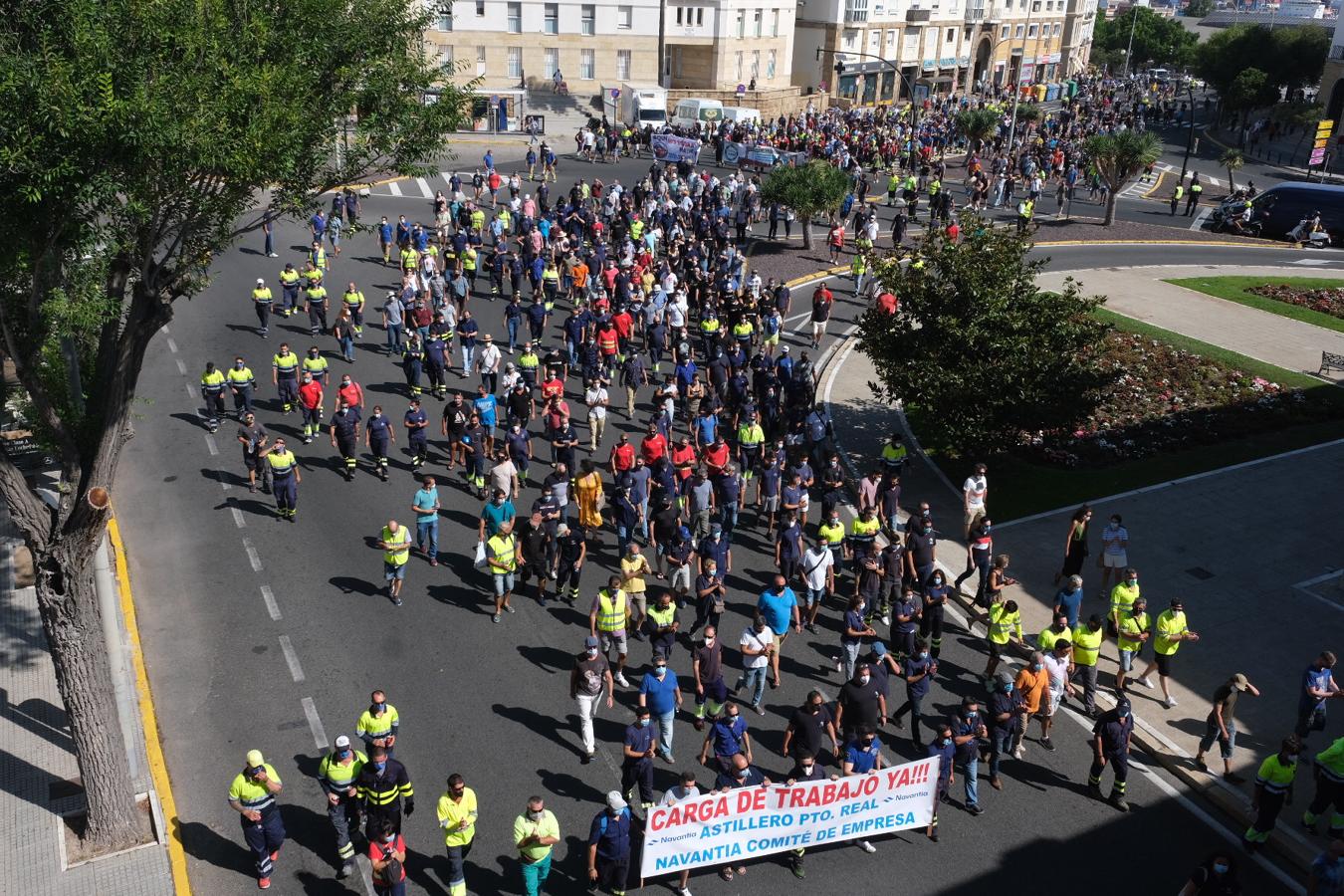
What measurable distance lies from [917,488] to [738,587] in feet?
19.1

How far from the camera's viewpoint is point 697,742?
538 inches

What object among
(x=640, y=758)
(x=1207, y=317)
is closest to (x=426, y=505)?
(x=640, y=758)

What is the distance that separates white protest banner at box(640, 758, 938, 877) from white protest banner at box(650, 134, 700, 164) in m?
42.0

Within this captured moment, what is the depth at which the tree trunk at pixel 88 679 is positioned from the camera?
1123cm

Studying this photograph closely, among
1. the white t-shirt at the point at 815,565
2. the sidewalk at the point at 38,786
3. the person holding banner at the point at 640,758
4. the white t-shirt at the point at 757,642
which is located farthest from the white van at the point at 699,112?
the person holding banner at the point at 640,758

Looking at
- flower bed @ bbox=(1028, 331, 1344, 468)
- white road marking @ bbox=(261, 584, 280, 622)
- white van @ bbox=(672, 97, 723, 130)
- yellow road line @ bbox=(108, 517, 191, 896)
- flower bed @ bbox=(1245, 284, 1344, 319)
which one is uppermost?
white van @ bbox=(672, 97, 723, 130)

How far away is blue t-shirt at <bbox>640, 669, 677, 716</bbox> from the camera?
1271cm

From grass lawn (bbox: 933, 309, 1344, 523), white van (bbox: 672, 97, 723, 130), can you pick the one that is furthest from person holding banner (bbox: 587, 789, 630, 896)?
white van (bbox: 672, 97, 723, 130)

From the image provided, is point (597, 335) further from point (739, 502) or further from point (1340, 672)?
point (1340, 672)

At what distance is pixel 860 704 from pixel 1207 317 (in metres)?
25.1

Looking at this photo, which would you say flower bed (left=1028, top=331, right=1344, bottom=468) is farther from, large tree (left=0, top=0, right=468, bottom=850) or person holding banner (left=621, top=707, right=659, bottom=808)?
large tree (left=0, top=0, right=468, bottom=850)

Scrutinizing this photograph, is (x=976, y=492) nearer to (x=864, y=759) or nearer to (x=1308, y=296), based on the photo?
(x=864, y=759)

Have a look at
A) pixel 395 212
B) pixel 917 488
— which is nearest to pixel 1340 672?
pixel 917 488

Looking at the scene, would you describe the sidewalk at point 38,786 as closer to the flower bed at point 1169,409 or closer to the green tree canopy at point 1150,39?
the flower bed at point 1169,409
